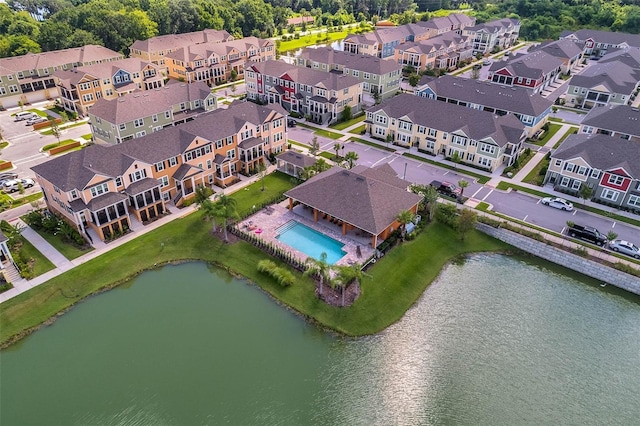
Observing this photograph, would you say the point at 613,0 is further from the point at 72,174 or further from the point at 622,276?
the point at 72,174

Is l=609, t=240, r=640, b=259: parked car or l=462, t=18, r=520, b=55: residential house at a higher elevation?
l=462, t=18, r=520, b=55: residential house

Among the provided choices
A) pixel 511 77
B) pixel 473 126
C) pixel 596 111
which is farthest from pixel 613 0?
pixel 473 126

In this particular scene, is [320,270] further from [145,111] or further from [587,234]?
[145,111]

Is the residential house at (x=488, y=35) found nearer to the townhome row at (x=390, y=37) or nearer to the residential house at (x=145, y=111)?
the townhome row at (x=390, y=37)

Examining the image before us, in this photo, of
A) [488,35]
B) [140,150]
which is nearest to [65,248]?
[140,150]

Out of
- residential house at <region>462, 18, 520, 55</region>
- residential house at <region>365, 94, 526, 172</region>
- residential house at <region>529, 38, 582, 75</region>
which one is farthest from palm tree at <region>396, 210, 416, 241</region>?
residential house at <region>462, 18, 520, 55</region>

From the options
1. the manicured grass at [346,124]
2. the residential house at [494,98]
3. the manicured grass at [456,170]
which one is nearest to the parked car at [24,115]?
the manicured grass at [346,124]

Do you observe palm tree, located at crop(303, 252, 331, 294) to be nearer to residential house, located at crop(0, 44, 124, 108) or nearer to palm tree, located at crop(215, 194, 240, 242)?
palm tree, located at crop(215, 194, 240, 242)

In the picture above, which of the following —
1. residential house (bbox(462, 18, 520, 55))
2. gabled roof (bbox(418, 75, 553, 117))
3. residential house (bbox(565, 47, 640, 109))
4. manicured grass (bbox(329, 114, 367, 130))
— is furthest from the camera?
residential house (bbox(462, 18, 520, 55))
